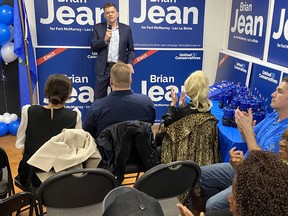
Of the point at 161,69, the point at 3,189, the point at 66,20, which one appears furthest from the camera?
the point at 161,69

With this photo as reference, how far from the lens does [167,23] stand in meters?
4.32

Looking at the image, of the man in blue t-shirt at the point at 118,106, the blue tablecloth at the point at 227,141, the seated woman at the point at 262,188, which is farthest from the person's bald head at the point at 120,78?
the seated woman at the point at 262,188

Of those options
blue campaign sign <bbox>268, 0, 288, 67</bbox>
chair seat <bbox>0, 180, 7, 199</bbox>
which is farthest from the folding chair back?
blue campaign sign <bbox>268, 0, 288, 67</bbox>

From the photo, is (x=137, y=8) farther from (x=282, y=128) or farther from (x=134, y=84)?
(x=282, y=128)

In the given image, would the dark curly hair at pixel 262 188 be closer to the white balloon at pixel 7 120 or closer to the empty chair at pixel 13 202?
the empty chair at pixel 13 202

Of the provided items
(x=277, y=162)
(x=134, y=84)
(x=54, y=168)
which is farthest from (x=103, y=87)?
(x=277, y=162)

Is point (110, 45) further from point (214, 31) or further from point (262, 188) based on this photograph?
point (262, 188)

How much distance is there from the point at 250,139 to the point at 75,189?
1.12 metres

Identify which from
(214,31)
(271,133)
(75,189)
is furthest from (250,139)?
(214,31)

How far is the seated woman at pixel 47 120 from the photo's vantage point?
76.4 inches

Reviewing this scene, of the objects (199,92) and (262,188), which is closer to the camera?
(262,188)

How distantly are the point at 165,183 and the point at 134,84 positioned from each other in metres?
2.90

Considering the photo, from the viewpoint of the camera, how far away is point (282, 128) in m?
1.94

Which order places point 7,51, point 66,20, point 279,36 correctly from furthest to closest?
point 66,20, point 7,51, point 279,36
